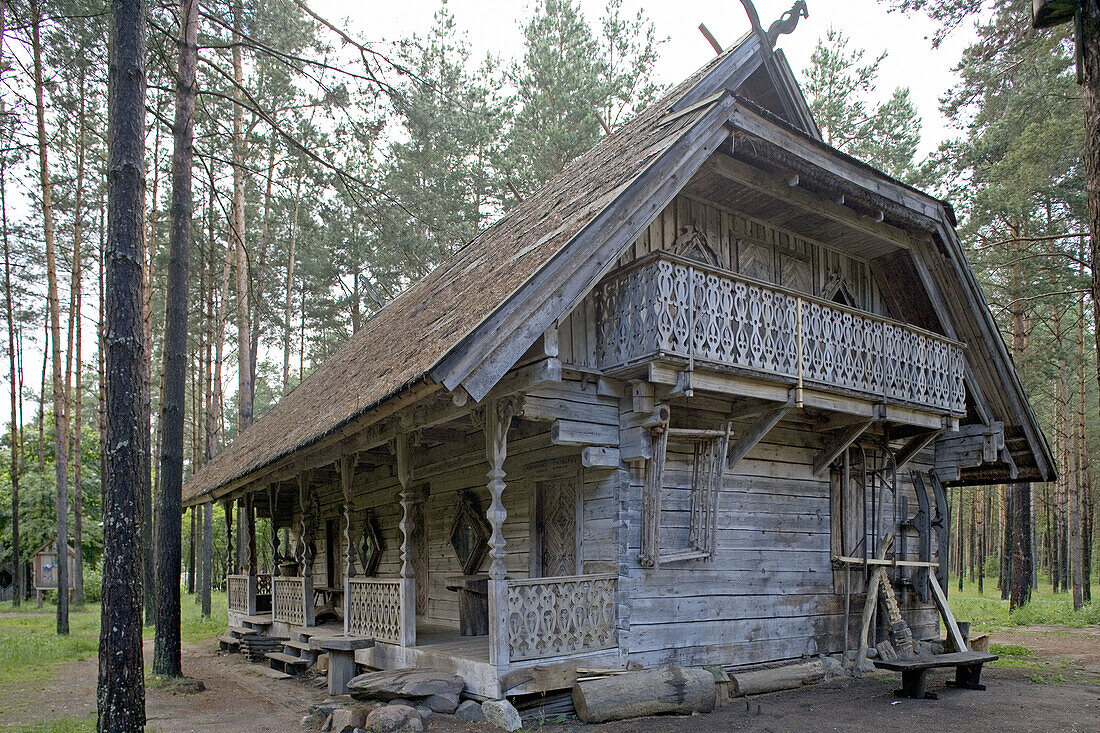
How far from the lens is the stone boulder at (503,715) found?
8.47m

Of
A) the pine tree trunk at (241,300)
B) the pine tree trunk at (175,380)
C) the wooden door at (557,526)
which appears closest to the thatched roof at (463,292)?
the pine tree trunk at (175,380)

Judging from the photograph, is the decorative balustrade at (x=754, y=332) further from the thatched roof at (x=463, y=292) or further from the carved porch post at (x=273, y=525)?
the carved porch post at (x=273, y=525)

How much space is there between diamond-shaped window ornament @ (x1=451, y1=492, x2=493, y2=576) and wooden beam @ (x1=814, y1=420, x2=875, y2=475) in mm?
4940

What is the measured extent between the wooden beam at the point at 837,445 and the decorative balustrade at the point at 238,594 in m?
11.6

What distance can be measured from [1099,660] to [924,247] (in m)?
7.43

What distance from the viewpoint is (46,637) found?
745 inches

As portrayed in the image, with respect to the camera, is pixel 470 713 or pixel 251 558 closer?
pixel 470 713

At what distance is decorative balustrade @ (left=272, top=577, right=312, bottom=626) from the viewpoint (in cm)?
1376

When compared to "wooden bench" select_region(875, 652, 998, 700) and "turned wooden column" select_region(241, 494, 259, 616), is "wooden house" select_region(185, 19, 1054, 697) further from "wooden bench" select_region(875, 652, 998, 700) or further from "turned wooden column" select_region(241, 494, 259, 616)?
"wooden bench" select_region(875, 652, 998, 700)

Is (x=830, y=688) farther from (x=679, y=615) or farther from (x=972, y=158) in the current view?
(x=972, y=158)

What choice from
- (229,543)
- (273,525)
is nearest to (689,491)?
(273,525)

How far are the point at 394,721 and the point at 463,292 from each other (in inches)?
231

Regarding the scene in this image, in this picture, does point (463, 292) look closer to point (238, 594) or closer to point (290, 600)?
point (290, 600)

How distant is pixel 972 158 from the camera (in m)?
19.6
